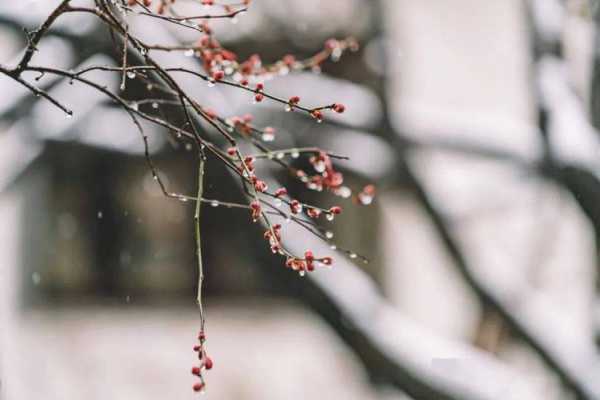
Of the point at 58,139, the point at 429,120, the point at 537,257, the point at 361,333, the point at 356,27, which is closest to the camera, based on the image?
the point at 361,333

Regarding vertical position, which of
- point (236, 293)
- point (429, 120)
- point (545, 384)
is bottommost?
point (545, 384)

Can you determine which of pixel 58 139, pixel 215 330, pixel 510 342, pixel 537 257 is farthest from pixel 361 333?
pixel 215 330

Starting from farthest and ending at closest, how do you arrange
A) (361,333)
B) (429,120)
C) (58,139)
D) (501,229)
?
(501,229)
(429,120)
(58,139)
(361,333)

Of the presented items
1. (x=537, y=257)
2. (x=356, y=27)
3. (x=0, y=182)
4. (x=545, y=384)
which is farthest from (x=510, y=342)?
(x=0, y=182)

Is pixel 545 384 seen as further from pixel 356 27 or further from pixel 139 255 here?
pixel 139 255

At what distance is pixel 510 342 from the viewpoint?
150 inches

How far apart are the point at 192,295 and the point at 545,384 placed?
237 centimetres

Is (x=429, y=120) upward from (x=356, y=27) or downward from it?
downward

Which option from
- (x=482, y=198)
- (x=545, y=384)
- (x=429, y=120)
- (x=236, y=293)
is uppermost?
(x=429, y=120)

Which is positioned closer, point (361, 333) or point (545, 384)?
point (361, 333)

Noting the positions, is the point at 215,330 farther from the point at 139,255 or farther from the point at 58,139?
the point at 58,139

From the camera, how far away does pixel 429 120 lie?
2855 mm

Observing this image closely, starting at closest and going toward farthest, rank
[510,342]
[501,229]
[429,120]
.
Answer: [429,120]
[510,342]
[501,229]

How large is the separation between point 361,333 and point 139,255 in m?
3.65
